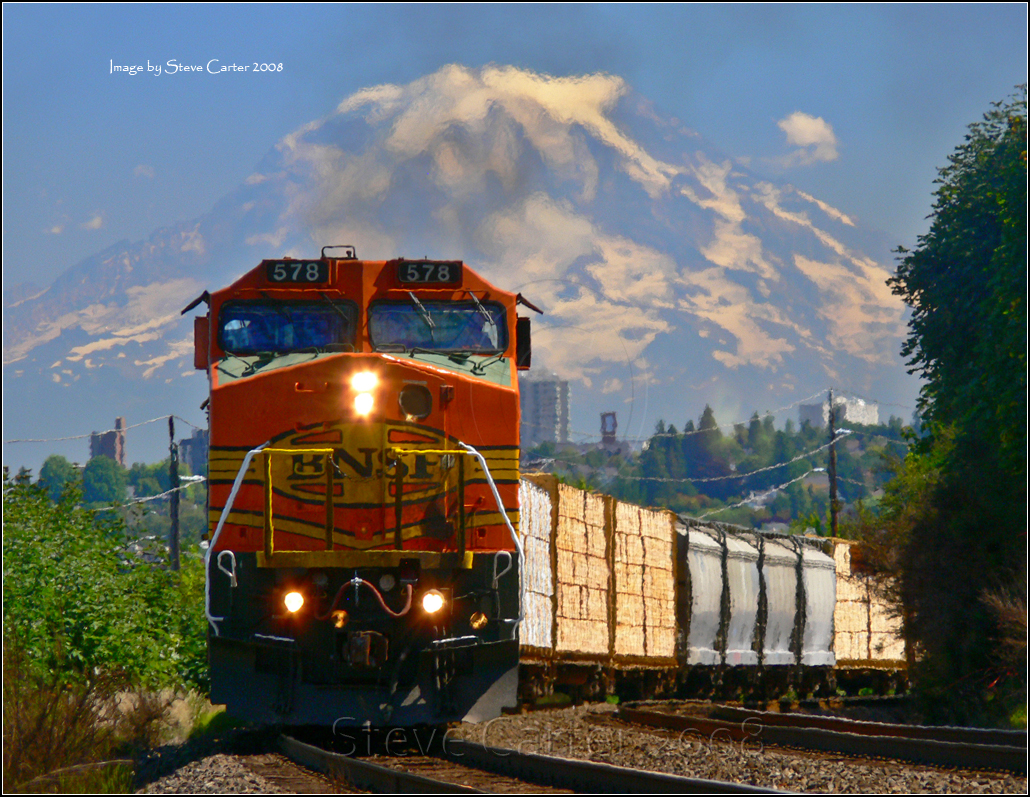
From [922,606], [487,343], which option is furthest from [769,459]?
[487,343]

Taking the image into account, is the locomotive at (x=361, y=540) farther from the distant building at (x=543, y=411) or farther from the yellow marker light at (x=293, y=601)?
the distant building at (x=543, y=411)

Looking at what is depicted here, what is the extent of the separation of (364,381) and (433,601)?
6.70 ft

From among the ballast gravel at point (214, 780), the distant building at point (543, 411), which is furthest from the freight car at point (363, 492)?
the ballast gravel at point (214, 780)

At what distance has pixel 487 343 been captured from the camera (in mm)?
11461

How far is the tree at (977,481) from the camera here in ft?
55.6

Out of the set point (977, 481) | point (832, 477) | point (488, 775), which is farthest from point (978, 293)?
point (832, 477)

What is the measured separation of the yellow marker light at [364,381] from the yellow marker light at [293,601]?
1.87 m

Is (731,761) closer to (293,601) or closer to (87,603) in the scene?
(293,601)

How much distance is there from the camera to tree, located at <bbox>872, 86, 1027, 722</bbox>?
1694 centimetres

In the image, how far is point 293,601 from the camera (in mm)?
10164

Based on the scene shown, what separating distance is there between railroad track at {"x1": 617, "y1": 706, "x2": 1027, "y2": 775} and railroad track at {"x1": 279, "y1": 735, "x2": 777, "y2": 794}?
119 inches

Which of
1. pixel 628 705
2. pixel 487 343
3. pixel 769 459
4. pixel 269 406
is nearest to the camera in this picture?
pixel 269 406

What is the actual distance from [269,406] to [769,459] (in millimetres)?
109025

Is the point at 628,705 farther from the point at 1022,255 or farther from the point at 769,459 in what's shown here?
the point at 769,459
